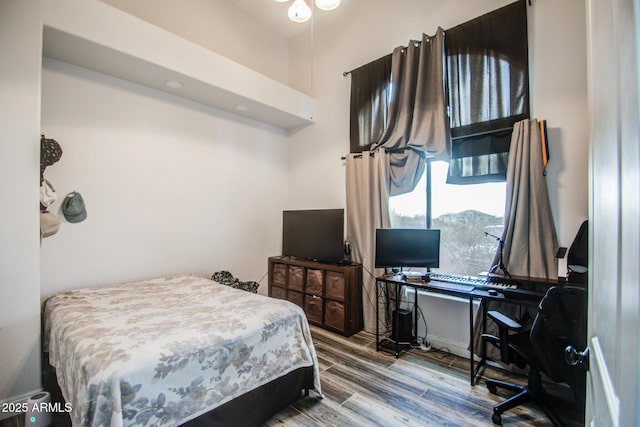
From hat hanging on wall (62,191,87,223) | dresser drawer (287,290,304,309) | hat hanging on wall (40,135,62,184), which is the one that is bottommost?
dresser drawer (287,290,304,309)

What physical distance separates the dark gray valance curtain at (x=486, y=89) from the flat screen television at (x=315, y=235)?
1.39 metres

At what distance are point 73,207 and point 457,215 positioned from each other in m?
3.73

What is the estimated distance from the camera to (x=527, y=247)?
249cm

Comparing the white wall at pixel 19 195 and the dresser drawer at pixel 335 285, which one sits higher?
the white wall at pixel 19 195

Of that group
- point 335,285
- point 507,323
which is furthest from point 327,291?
point 507,323

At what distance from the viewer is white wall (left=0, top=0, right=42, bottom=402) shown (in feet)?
6.37

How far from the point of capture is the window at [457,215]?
283cm

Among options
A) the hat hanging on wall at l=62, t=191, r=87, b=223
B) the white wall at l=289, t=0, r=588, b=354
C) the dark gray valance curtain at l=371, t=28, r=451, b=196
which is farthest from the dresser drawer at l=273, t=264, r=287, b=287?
the hat hanging on wall at l=62, t=191, r=87, b=223

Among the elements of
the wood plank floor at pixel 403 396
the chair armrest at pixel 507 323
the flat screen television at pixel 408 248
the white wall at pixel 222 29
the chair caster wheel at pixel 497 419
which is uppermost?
the white wall at pixel 222 29

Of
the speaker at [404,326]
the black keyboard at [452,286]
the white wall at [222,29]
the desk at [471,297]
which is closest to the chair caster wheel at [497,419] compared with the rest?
the desk at [471,297]

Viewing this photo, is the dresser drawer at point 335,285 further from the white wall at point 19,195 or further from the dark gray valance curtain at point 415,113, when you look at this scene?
the white wall at point 19,195

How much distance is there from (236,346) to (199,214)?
2.22m

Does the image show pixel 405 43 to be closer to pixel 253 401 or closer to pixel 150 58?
pixel 150 58

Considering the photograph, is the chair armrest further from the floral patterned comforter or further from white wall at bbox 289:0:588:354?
the floral patterned comforter
